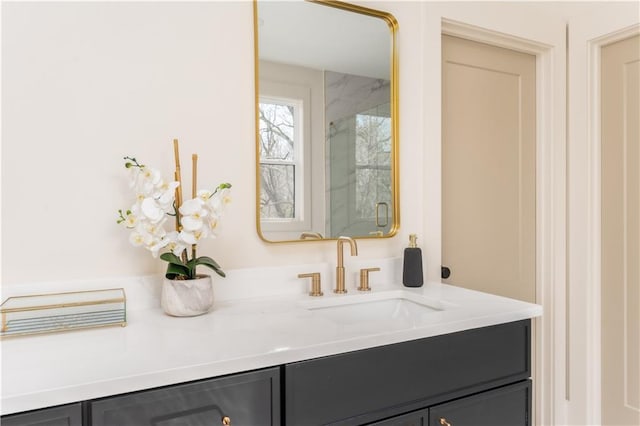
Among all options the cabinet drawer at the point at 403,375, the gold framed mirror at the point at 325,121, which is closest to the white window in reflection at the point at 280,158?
the gold framed mirror at the point at 325,121

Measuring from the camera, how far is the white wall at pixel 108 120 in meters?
1.22

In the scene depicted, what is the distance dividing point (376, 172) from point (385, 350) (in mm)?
808

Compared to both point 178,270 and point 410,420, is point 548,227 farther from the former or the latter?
point 178,270

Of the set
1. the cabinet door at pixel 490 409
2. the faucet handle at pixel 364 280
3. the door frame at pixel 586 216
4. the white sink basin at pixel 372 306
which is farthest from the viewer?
the door frame at pixel 586 216

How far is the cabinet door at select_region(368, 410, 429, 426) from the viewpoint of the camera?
1.10 metres

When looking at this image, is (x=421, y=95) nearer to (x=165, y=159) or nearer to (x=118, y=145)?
(x=165, y=159)

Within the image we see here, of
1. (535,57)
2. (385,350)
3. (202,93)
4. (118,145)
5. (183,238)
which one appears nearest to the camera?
(385,350)

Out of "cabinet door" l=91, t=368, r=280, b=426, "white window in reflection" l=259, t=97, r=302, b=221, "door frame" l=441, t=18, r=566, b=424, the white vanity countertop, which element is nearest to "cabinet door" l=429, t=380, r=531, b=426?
the white vanity countertop

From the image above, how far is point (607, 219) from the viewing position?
210 cm

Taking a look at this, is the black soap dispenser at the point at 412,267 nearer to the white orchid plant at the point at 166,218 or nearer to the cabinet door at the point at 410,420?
the cabinet door at the point at 410,420

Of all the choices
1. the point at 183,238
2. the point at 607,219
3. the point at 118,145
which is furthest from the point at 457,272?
the point at 118,145

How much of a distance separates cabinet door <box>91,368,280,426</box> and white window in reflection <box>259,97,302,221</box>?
68 centimetres

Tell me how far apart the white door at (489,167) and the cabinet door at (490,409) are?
2.31ft

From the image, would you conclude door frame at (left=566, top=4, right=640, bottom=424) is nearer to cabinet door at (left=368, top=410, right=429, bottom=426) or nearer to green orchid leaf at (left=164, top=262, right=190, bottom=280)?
cabinet door at (left=368, top=410, right=429, bottom=426)
